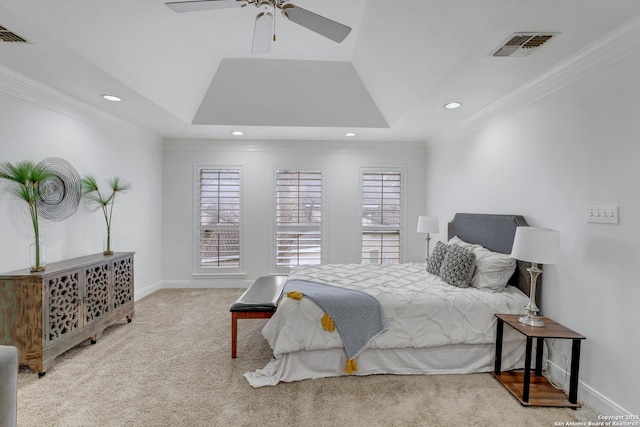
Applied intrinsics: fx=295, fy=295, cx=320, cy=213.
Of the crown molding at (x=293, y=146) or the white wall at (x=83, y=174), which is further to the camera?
the crown molding at (x=293, y=146)

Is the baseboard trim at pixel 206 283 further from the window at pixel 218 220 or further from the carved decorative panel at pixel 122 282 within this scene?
the carved decorative panel at pixel 122 282

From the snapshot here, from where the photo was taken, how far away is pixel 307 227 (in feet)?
16.3

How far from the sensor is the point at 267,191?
4930 millimetres

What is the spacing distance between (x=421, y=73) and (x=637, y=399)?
2702 millimetres

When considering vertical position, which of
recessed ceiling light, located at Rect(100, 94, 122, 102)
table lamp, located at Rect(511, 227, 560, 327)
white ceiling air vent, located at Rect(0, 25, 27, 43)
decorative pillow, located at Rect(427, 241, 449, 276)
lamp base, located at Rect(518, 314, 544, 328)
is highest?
white ceiling air vent, located at Rect(0, 25, 27, 43)

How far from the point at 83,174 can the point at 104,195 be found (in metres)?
0.38

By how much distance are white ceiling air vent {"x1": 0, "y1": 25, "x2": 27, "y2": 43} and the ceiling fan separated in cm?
121

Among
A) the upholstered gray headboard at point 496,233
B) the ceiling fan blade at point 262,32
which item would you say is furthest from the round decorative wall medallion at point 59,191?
the upholstered gray headboard at point 496,233

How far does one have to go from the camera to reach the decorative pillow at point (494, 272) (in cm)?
265

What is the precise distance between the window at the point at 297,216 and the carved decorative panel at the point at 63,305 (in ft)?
9.00

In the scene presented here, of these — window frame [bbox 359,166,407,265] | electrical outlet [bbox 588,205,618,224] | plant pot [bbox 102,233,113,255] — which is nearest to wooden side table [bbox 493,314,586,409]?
electrical outlet [bbox 588,205,618,224]

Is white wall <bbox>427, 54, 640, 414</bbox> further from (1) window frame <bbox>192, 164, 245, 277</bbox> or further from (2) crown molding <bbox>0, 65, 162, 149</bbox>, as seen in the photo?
(2) crown molding <bbox>0, 65, 162, 149</bbox>

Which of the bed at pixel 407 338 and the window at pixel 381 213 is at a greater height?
the window at pixel 381 213

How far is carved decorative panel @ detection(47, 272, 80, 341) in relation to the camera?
8.00 ft
